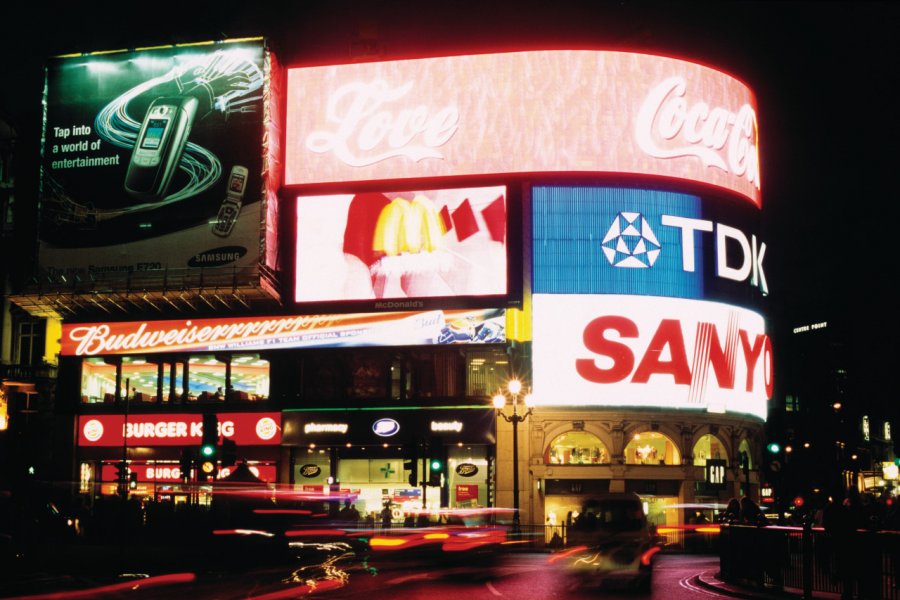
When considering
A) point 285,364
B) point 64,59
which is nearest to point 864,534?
point 285,364

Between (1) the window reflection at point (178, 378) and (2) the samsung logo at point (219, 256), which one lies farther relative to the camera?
(1) the window reflection at point (178, 378)

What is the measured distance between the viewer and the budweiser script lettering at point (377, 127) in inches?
2373

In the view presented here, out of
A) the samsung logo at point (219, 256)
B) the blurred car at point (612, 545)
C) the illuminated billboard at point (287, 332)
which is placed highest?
the samsung logo at point (219, 256)

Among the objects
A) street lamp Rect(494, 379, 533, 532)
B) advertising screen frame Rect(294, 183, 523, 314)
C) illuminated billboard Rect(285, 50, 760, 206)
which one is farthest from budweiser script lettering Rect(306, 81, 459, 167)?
street lamp Rect(494, 379, 533, 532)

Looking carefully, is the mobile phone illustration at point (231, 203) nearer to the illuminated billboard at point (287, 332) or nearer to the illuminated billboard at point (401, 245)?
the illuminated billboard at point (401, 245)

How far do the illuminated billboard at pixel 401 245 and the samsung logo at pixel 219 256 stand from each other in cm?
332

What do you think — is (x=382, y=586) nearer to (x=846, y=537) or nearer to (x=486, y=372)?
(x=846, y=537)

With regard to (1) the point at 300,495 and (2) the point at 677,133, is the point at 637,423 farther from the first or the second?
(1) the point at 300,495

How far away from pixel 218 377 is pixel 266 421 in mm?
3999

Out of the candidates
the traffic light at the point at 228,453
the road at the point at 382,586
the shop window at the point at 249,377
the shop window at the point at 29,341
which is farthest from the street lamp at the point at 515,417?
the shop window at the point at 29,341

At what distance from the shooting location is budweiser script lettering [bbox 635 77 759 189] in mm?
60156

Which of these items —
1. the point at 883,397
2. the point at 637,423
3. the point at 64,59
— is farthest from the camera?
the point at 883,397

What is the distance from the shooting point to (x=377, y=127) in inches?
2399

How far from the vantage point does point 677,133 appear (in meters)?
60.6
